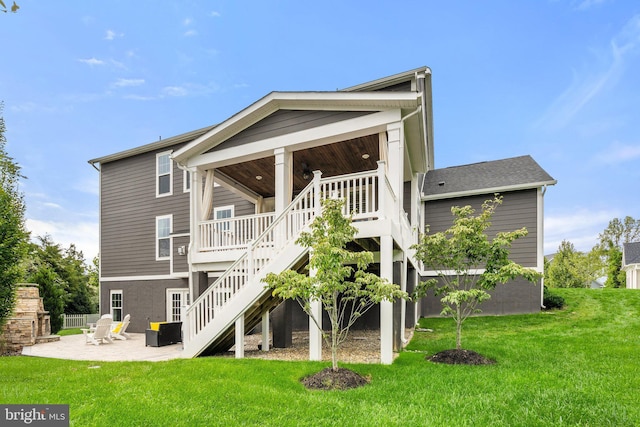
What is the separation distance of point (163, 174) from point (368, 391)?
12481mm

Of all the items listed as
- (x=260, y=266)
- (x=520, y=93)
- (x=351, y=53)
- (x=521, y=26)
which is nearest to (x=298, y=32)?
(x=351, y=53)

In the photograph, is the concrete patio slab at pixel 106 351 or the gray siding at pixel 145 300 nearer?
the concrete patio slab at pixel 106 351

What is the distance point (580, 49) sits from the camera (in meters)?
14.8

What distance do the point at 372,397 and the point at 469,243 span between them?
3.45 meters

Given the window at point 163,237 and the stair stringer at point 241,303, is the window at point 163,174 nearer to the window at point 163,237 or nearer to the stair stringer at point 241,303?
the window at point 163,237

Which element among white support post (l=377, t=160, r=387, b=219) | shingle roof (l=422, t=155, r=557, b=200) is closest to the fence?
shingle roof (l=422, t=155, r=557, b=200)

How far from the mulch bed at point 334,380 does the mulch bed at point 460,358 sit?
6.02 feet

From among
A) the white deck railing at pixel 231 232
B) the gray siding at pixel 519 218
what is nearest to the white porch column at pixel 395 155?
the white deck railing at pixel 231 232

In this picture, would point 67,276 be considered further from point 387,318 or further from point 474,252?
point 474,252

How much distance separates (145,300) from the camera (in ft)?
46.5

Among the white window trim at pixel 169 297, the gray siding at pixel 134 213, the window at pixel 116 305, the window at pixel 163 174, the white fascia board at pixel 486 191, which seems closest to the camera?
the white fascia board at pixel 486 191

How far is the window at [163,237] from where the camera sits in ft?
46.1

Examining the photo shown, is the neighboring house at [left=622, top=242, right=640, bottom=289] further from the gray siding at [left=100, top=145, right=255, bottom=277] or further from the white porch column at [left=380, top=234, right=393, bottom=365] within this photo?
the gray siding at [left=100, top=145, right=255, bottom=277]

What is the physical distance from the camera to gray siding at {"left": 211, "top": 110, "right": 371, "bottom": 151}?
7.54m
